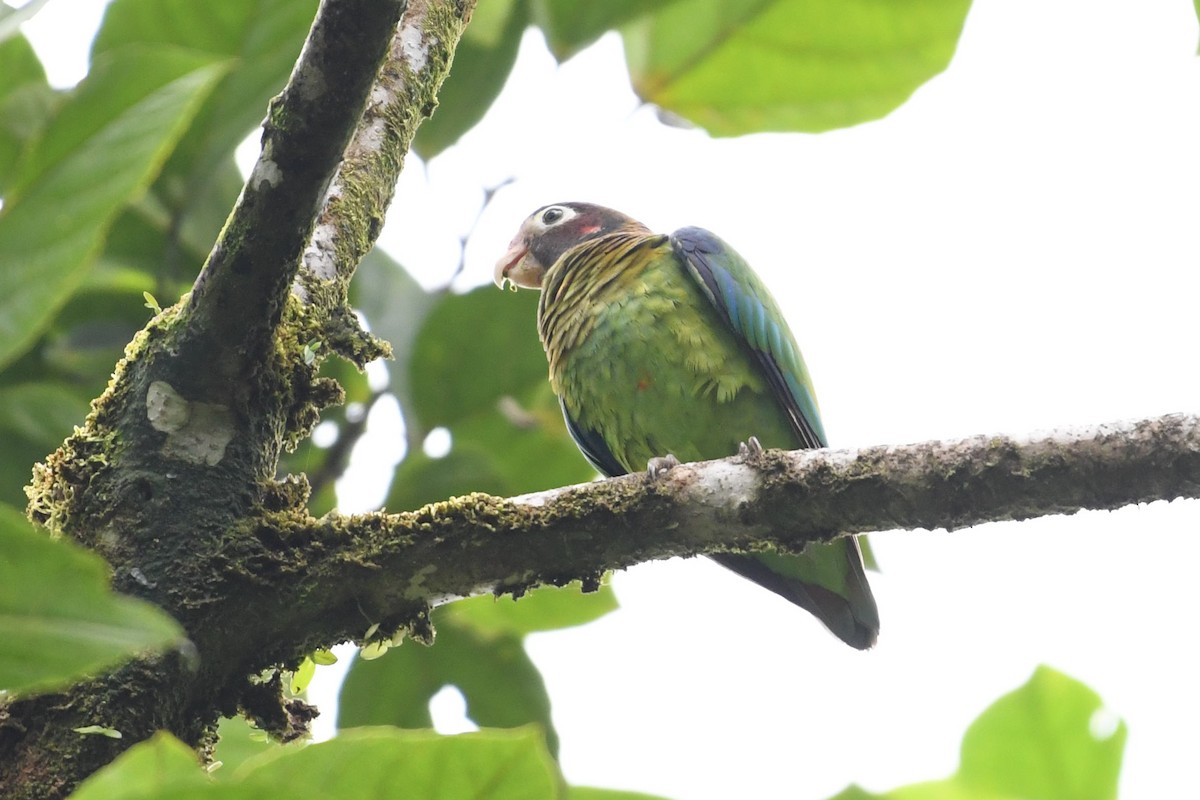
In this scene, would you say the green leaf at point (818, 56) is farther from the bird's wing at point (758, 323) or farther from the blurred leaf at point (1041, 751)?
the blurred leaf at point (1041, 751)

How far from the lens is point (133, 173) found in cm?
135

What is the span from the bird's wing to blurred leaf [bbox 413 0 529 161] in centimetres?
109

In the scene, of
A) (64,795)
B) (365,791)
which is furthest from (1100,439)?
(64,795)

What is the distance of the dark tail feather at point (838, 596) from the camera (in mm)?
4066

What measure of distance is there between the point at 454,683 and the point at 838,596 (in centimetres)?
168

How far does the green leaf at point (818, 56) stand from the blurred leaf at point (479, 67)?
1.20ft

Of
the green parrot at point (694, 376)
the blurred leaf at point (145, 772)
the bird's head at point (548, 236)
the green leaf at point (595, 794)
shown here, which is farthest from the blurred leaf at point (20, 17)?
the bird's head at point (548, 236)

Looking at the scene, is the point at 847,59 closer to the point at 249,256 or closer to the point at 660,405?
the point at 660,405

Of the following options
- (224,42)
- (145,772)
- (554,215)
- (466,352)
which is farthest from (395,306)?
(145,772)

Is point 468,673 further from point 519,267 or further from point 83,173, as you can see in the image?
point 519,267

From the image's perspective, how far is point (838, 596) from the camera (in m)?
4.20

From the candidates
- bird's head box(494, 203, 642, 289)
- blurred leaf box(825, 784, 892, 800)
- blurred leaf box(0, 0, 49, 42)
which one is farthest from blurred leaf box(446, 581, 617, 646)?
bird's head box(494, 203, 642, 289)

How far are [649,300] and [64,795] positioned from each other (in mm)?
2792

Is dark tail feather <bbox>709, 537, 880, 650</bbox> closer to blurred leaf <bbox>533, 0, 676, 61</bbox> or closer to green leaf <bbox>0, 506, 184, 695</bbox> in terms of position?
blurred leaf <bbox>533, 0, 676, 61</bbox>
